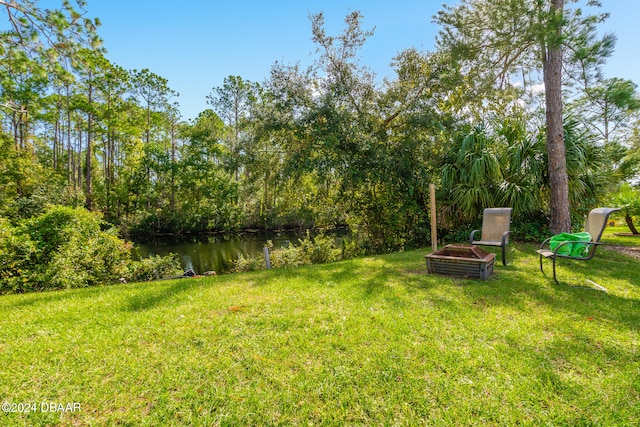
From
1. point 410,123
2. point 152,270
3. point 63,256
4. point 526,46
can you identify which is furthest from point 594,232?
point 63,256

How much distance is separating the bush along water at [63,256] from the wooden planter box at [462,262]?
17.5 ft

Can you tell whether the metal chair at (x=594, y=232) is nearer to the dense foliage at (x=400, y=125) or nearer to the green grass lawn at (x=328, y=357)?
the green grass lawn at (x=328, y=357)

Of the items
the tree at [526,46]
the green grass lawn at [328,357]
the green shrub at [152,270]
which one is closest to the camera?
the green grass lawn at [328,357]

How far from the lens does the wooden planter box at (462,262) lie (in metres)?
3.86

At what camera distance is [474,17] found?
5.85 m

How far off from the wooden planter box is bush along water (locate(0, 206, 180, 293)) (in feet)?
17.5

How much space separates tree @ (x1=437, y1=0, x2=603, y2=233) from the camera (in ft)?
15.5

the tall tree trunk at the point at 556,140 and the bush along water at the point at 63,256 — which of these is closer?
the bush along water at the point at 63,256

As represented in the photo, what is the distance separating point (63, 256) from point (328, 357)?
17.4 feet

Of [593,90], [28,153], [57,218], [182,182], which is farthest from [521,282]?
[28,153]

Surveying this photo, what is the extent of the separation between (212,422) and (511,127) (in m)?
8.29

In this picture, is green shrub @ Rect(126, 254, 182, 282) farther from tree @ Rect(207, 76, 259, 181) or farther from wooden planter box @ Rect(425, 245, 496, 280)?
tree @ Rect(207, 76, 259, 181)

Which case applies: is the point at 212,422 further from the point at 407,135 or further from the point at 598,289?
the point at 407,135

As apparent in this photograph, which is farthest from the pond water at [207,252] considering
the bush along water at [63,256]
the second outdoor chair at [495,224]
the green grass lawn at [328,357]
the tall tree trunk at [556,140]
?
the tall tree trunk at [556,140]
